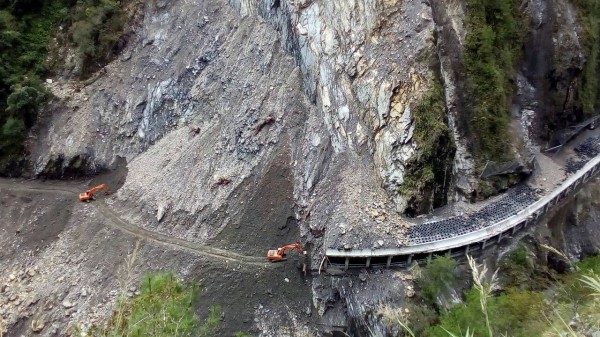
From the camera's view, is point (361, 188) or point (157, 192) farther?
point (157, 192)

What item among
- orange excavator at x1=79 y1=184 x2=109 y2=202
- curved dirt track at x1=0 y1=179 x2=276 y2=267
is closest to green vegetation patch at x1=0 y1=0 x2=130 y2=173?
curved dirt track at x1=0 y1=179 x2=276 y2=267

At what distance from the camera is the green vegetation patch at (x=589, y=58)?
24.6m

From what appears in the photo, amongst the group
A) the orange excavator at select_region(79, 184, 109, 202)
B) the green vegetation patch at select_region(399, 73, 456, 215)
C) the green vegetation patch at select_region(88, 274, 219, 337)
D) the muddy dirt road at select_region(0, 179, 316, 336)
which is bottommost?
the muddy dirt road at select_region(0, 179, 316, 336)

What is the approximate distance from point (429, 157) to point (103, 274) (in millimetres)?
16307

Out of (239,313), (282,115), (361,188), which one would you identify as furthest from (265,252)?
(282,115)

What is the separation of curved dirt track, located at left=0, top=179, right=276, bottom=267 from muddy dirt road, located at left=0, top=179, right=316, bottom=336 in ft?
0.16

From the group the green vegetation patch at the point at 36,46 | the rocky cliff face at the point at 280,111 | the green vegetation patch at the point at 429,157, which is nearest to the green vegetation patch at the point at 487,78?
the rocky cliff face at the point at 280,111

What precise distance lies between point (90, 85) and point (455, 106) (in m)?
21.5

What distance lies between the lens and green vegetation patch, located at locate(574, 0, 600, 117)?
80.6 feet

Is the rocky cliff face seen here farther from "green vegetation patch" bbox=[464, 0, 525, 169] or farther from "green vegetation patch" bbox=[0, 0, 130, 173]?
"green vegetation patch" bbox=[0, 0, 130, 173]

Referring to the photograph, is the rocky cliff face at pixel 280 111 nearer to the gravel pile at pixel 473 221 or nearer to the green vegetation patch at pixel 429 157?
the green vegetation patch at pixel 429 157

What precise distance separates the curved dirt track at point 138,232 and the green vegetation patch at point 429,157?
758 centimetres

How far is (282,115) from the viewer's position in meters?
24.6

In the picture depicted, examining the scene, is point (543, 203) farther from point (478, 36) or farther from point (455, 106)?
point (478, 36)
